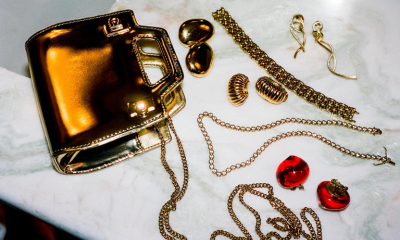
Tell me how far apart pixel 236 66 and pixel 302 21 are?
0.19 meters

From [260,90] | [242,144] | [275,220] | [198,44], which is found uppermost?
[198,44]

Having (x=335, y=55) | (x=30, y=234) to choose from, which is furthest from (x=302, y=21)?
(x=30, y=234)

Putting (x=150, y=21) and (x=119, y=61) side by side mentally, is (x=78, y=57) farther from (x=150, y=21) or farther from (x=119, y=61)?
(x=150, y=21)

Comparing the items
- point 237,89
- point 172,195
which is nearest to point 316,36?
point 237,89

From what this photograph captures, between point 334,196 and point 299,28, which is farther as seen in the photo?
point 299,28

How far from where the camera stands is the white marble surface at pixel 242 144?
632 millimetres

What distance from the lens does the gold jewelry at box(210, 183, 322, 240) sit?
2.03 ft

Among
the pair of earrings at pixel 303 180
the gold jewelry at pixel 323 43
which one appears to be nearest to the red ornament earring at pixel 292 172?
the pair of earrings at pixel 303 180

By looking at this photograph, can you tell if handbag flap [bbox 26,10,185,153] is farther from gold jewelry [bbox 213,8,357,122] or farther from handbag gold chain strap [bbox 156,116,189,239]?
gold jewelry [bbox 213,8,357,122]

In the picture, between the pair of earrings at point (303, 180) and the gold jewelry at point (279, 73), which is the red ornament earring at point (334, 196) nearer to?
the pair of earrings at point (303, 180)

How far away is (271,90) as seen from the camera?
669mm

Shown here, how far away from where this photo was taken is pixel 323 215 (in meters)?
0.64

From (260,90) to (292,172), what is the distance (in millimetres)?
189

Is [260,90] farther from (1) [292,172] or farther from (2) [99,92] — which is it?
(2) [99,92]
